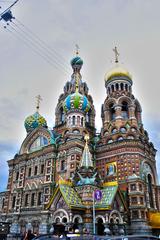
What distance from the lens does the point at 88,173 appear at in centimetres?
2630

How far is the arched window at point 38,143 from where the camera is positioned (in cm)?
3366

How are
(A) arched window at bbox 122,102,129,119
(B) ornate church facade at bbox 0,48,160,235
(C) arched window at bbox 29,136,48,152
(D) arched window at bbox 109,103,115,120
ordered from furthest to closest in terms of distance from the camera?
(D) arched window at bbox 109,103,115,120, (A) arched window at bbox 122,102,129,119, (C) arched window at bbox 29,136,48,152, (B) ornate church facade at bbox 0,48,160,235

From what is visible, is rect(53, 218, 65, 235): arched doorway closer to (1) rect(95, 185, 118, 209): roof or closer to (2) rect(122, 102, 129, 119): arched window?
(1) rect(95, 185, 118, 209): roof

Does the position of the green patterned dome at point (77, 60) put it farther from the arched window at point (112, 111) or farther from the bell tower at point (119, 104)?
the arched window at point (112, 111)

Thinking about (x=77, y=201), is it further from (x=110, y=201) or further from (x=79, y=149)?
(x=79, y=149)

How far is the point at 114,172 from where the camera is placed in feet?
96.2

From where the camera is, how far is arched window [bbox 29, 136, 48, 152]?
3366 centimetres

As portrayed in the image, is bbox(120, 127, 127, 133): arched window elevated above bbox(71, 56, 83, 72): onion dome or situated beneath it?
situated beneath

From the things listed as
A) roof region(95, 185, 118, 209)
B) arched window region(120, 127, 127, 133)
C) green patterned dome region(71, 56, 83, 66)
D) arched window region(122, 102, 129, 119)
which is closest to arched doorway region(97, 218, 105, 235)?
roof region(95, 185, 118, 209)

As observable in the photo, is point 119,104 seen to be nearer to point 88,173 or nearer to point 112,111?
point 112,111

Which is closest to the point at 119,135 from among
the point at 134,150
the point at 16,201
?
the point at 134,150

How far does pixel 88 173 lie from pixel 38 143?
10542mm

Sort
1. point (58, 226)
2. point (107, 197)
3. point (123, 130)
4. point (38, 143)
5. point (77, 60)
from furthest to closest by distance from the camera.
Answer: point (77, 60), point (38, 143), point (123, 130), point (107, 197), point (58, 226)

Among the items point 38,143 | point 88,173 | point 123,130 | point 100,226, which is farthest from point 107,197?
point 38,143
